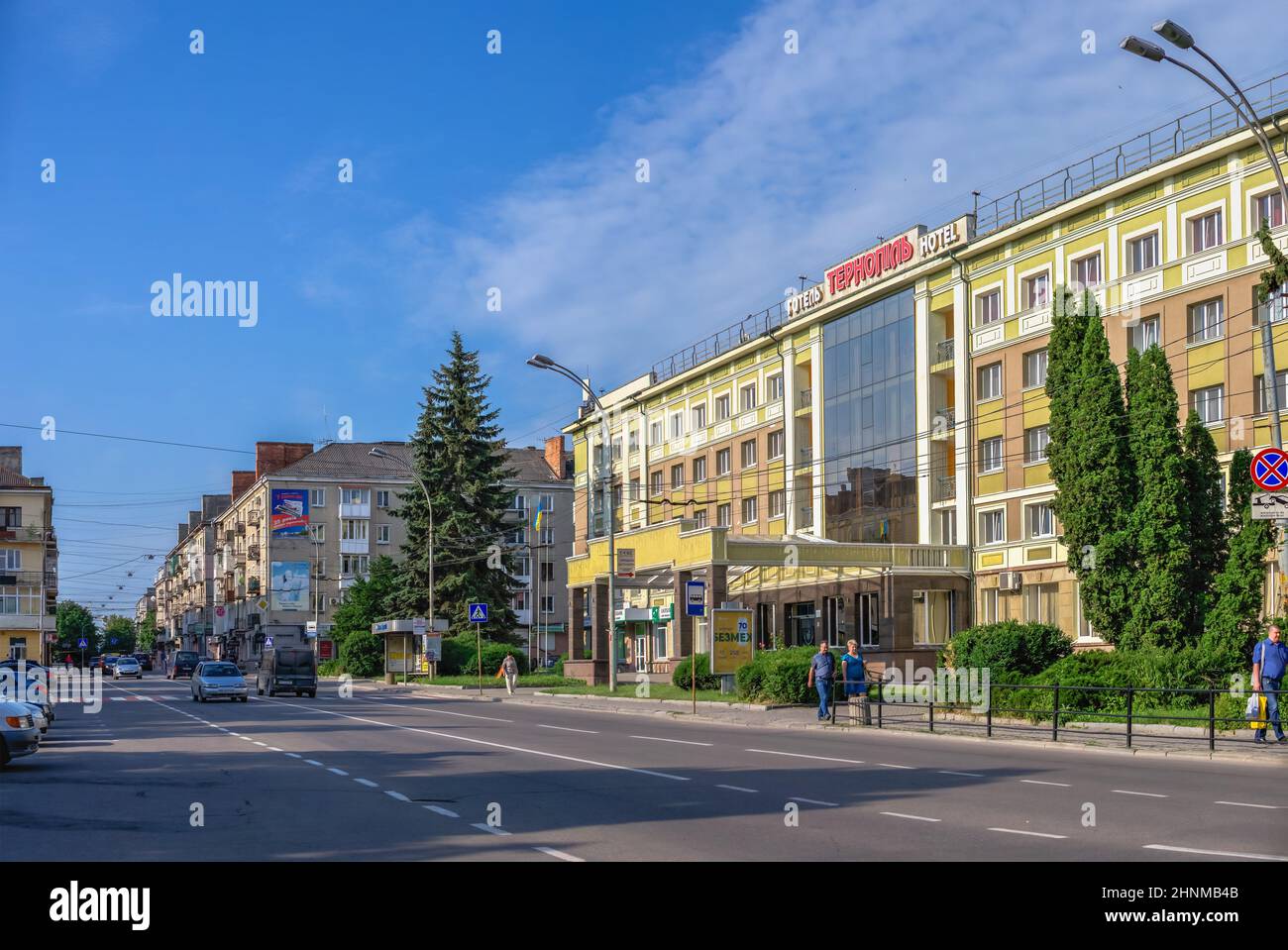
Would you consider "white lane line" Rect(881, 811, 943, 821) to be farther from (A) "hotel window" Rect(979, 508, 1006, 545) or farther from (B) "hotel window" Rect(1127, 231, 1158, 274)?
(A) "hotel window" Rect(979, 508, 1006, 545)

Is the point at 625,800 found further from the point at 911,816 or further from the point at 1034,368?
the point at 1034,368

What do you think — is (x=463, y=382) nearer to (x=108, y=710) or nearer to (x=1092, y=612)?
(x=108, y=710)

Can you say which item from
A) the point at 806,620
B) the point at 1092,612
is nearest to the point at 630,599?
the point at 806,620

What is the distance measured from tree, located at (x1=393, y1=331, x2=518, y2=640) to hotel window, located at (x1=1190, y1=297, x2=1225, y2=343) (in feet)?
126

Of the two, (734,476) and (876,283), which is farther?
(734,476)

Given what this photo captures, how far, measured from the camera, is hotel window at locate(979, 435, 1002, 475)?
149ft

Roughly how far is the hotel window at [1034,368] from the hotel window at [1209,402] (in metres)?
6.39

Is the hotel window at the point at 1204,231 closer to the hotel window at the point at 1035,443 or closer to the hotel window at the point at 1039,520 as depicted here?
the hotel window at the point at 1035,443

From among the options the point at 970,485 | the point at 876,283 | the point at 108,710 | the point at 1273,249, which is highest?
the point at 876,283

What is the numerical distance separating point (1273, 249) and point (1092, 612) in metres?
10.5

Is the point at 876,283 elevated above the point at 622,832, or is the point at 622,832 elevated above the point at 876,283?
the point at 876,283

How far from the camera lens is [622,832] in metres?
12.1
